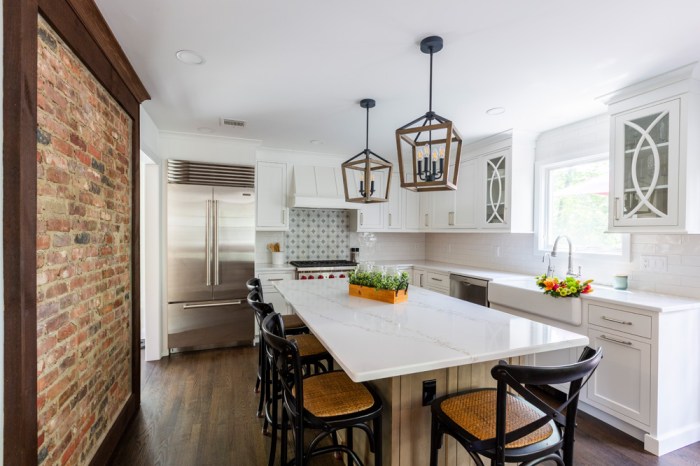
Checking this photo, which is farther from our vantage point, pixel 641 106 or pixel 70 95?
pixel 641 106

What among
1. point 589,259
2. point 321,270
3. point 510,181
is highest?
point 510,181

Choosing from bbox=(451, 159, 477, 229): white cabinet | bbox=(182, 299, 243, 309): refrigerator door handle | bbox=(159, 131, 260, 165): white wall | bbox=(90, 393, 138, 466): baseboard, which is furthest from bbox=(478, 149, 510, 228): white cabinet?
bbox=(90, 393, 138, 466): baseboard

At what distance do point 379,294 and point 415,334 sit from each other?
2.67ft

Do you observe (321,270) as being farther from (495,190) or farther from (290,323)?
(495,190)

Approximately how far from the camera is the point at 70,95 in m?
1.64

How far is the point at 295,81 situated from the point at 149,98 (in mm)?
1246

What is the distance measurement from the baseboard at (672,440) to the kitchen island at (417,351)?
4.17ft

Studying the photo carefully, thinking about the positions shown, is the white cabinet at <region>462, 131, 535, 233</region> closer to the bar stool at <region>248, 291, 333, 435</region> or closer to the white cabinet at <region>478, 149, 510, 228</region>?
the white cabinet at <region>478, 149, 510, 228</region>

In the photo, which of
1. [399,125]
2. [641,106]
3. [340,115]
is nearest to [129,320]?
[340,115]

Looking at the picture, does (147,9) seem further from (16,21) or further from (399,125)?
(399,125)

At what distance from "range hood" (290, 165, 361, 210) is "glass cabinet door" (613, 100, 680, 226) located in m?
2.99

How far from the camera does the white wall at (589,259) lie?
2.60 metres

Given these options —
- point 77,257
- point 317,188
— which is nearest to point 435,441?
point 77,257

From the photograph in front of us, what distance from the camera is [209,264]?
3.98 metres
